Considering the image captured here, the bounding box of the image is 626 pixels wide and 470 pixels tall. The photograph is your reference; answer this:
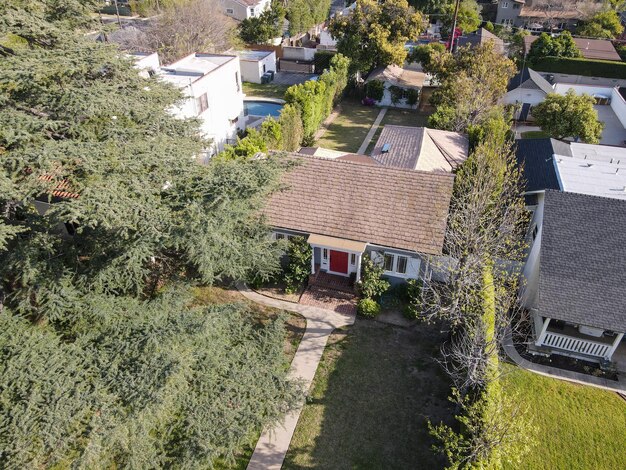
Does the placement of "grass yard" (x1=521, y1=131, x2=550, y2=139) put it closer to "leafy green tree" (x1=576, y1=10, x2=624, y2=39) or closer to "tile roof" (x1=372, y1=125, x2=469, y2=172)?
"tile roof" (x1=372, y1=125, x2=469, y2=172)

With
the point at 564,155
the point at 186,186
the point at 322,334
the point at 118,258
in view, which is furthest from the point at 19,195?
the point at 564,155

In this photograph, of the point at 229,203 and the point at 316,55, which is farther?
the point at 316,55

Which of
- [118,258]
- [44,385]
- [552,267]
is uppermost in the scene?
[118,258]

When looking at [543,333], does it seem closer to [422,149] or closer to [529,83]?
[422,149]

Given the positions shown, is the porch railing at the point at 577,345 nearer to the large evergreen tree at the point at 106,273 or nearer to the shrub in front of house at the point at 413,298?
the shrub in front of house at the point at 413,298

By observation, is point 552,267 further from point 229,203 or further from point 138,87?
point 138,87

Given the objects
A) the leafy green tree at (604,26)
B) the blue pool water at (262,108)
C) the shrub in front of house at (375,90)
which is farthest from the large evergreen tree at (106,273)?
the leafy green tree at (604,26)
